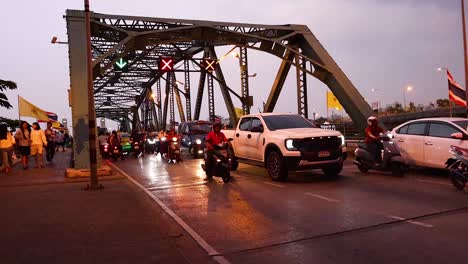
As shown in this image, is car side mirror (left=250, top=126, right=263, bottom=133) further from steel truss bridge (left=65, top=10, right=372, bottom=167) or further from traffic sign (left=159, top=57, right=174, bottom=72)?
traffic sign (left=159, top=57, right=174, bottom=72)

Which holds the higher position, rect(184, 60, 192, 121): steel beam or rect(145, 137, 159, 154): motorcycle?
rect(184, 60, 192, 121): steel beam

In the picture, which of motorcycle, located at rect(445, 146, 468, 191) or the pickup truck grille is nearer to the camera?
motorcycle, located at rect(445, 146, 468, 191)

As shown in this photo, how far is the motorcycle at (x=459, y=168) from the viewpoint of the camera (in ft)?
30.5

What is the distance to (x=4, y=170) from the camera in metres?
17.2

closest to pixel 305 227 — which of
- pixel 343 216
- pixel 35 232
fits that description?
pixel 343 216

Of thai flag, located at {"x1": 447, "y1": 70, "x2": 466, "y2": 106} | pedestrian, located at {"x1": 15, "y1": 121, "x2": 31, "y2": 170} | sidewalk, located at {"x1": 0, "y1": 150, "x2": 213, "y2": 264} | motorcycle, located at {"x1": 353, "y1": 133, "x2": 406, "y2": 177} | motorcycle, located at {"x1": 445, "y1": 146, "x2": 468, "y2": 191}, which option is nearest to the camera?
sidewalk, located at {"x1": 0, "y1": 150, "x2": 213, "y2": 264}

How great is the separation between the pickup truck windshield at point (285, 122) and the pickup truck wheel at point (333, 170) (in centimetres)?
144

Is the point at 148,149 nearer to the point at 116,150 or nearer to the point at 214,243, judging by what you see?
the point at 116,150

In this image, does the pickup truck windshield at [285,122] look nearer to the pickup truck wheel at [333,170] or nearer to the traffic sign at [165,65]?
the pickup truck wheel at [333,170]

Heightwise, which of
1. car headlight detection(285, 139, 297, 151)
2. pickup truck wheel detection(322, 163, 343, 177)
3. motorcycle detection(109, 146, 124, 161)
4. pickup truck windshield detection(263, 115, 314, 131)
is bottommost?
pickup truck wheel detection(322, 163, 343, 177)

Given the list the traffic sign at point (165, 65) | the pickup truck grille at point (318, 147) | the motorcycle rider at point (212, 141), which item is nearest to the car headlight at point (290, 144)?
the pickup truck grille at point (318, 147)

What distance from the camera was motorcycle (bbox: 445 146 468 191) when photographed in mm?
9297

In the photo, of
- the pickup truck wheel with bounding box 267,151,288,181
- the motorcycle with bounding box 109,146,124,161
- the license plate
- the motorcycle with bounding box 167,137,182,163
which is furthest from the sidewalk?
the motorcycle with bounding box 109,146,124,161

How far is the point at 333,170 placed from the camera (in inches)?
507
